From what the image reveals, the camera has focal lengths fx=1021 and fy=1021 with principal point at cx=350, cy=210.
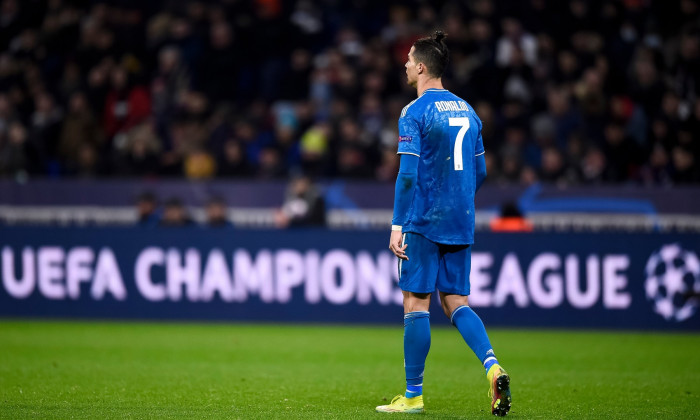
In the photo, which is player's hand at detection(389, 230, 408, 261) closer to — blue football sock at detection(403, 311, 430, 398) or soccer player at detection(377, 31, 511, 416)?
soccer player at detection(377, 31, 511, 416)

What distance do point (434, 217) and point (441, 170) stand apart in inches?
11.7

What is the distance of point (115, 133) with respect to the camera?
54.0 feet

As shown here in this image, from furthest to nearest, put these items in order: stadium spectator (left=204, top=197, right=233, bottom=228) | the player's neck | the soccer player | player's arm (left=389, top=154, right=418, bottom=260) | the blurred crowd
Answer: the blurred crowd → stadium spectator (left=204, top=197, right=233, bottom=228) → the player's neck → the soccer player → player's arm (left=389, top=154, right=418, bottom=260)

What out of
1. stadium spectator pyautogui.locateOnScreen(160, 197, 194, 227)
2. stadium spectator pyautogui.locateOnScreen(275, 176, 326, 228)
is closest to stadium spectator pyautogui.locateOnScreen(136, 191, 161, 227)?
stadium spectator pyautogui.locateOnScreen(160, 197, 194, 227)

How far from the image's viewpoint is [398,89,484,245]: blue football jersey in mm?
6273

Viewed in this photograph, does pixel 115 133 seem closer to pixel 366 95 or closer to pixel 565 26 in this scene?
pixel 366 95

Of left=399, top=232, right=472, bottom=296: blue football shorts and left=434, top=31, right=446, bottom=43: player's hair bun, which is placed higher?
left=434, top=31, right=446, bottom=43: player's hair bun

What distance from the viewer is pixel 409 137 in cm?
619

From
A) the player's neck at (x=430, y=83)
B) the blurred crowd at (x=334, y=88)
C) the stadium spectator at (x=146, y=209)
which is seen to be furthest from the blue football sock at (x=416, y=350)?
the blurred crowd at (x=334, y=88)

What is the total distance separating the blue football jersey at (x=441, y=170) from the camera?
247 inches

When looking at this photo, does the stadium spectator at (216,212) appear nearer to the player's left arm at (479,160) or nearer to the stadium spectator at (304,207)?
the stadium spectator at (304,207)

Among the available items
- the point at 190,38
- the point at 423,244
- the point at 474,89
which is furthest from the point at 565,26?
the point at 423,244

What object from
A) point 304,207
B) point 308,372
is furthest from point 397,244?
point 304,207

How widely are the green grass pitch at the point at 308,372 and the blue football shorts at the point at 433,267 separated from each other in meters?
0.78
